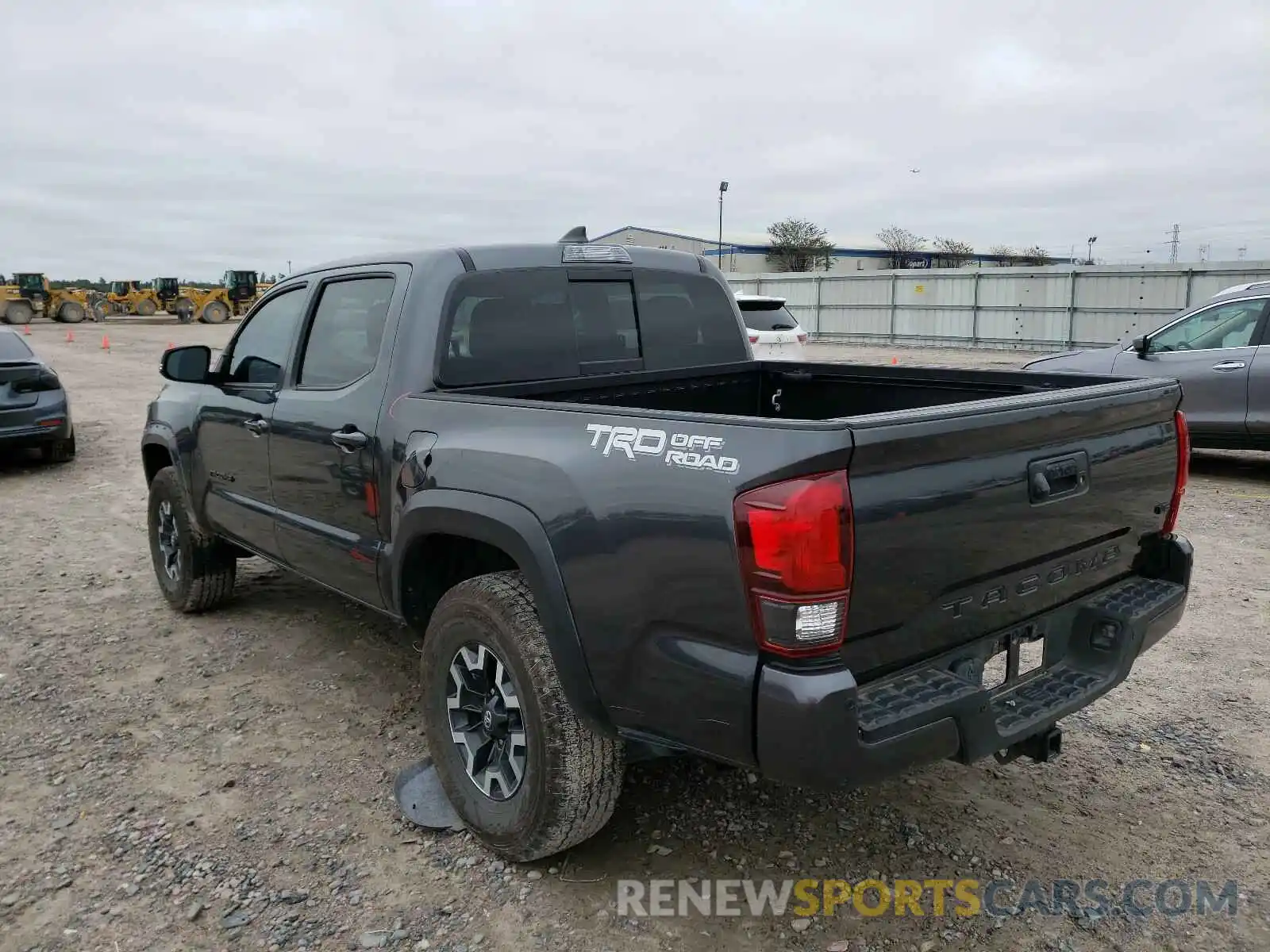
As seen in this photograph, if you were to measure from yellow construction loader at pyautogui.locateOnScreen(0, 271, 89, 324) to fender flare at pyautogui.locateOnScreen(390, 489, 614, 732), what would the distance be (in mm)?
44458

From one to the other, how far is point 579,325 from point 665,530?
177 centimetres

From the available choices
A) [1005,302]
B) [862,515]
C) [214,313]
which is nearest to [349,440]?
[862,515]

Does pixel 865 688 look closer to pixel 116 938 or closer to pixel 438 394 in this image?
pixel 438 394

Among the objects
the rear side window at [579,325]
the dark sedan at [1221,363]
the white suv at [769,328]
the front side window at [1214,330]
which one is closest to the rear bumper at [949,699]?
the rear side window at [579,325]

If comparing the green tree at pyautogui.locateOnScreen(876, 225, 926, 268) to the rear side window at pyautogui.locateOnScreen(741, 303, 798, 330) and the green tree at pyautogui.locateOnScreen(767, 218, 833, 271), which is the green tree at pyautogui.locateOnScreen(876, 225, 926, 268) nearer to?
the green tree at pyautogui.locateOnScreen(767, 218, 833, 271)

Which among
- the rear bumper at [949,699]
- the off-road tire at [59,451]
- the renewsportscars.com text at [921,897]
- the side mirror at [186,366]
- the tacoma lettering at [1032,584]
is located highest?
the side mirror at [186,366]

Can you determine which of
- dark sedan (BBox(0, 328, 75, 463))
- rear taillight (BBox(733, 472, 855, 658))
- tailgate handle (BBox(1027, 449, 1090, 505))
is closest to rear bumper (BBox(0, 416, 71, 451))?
dark sedan (BBox(0, 328, 75, 463))

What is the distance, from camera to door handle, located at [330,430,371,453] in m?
3.59

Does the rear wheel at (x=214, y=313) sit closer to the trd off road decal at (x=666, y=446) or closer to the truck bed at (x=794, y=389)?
the truck bed at (x=794, y=389)

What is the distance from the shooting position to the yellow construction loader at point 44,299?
40031 mm

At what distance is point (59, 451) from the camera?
34.2 feet

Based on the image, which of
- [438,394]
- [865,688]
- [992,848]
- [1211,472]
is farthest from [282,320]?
[1211,472]

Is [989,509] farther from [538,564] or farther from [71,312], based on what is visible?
[71,312]

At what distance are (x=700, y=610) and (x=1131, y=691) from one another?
286cm
